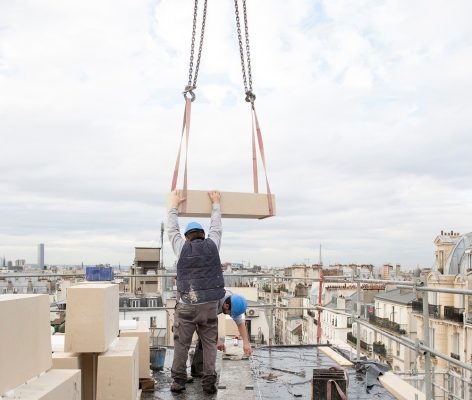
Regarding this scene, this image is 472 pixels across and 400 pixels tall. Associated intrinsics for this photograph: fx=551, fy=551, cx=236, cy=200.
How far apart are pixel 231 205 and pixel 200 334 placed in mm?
1564

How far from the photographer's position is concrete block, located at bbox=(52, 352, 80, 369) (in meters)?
4.43

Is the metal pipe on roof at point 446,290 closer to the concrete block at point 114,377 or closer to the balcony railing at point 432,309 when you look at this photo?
the concrete block at point 114,377

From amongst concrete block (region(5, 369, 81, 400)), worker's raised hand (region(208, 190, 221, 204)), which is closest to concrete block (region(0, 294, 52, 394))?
concrete block (region(5, 369, 81, 400))

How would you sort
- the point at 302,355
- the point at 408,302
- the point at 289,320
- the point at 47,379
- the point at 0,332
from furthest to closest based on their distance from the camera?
the point at 289,320 → the point at 408,302 → the point at 302,355 → the point at 47,379 → the point at 0,332

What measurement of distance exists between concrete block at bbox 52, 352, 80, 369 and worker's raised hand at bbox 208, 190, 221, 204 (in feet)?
7.48

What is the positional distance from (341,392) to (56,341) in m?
2.71

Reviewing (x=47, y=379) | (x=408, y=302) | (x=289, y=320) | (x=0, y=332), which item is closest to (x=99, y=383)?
(x=47, y=379)

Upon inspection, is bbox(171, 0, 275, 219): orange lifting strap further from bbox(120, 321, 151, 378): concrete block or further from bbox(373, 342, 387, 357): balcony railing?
bbox(373, 342, 387, 357): balcony railing

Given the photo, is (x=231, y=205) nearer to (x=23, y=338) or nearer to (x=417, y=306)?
(x=23, y=338)

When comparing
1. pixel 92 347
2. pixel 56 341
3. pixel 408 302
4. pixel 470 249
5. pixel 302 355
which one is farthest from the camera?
pixel 408 302

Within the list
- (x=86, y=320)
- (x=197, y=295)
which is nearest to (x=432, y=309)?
(x=197, y=295)

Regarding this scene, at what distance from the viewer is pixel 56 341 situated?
5.30m

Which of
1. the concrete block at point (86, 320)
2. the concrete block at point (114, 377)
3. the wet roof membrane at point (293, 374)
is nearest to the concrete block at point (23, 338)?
the concrete block at point (86, 320)

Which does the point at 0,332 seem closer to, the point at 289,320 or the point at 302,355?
the point at 302,355
